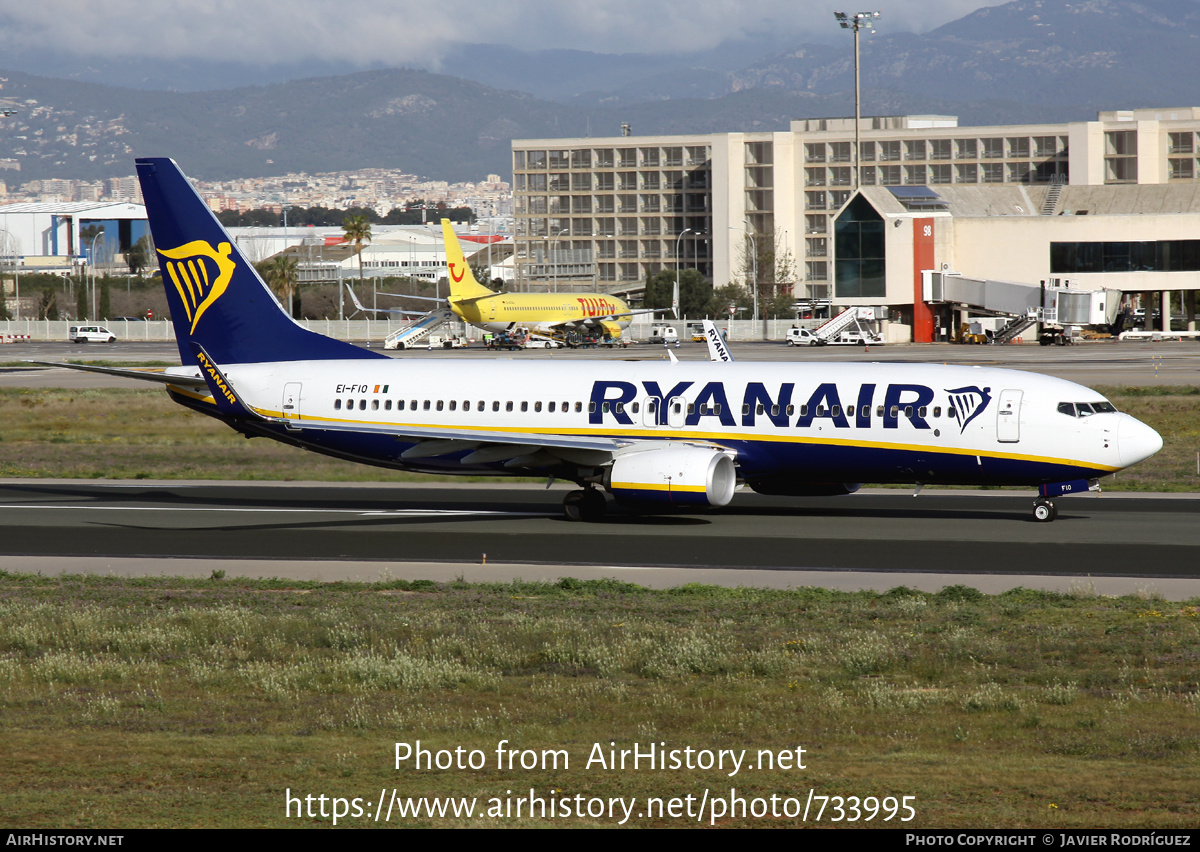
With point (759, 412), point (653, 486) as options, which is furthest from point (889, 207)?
point (653, 486)

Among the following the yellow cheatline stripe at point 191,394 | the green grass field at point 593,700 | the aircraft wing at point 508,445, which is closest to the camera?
the green grass field at point 593,700

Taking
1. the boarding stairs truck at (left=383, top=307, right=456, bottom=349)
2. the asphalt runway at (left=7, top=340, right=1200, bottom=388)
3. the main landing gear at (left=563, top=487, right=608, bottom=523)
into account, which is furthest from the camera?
the boarding stairs truck at (left=383, top=307, right=456, bottom=349)

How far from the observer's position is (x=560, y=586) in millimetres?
22844

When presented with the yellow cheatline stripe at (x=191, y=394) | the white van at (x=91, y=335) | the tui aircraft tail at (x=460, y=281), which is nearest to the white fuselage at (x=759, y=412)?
the yellow cheatline stripe at (x=191, y=394)

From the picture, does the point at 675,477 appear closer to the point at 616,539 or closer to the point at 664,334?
the point at 616,539

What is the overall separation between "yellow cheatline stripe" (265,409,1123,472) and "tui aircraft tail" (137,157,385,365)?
7.62ft

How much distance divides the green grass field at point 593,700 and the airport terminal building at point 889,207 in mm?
98710

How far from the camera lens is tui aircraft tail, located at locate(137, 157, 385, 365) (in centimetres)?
3466

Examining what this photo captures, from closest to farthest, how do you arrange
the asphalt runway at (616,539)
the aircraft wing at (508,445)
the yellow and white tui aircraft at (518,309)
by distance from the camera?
the asphalt runway at (616,539)
the aircraft wing at (508,445)
the yellow and white tui aircraft at (518,309)

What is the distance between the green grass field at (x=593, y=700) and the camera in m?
11.0

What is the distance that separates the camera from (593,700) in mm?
14875

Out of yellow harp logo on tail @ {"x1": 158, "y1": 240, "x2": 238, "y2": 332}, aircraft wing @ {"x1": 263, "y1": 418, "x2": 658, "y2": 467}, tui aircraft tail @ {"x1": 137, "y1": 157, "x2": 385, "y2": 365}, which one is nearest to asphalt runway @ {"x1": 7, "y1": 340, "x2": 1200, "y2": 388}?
aircraft wing @ {"x1": 263, "y1": 418, "x2": 658, "y2": 467}

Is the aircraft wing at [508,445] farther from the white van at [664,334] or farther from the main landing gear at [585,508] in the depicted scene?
the white van at [664,334]

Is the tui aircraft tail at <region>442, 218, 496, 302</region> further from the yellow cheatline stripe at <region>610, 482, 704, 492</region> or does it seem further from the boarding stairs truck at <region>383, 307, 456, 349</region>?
the yellow cheatline stripe at <region>610, 482, 704, 492</region>
